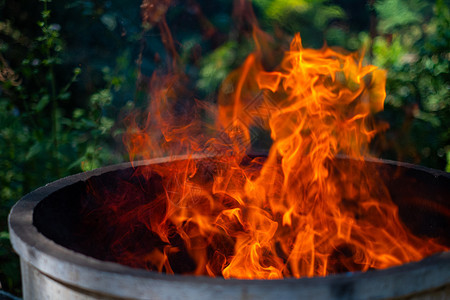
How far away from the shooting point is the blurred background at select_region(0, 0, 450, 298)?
9.20ft

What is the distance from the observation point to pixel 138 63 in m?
3.18

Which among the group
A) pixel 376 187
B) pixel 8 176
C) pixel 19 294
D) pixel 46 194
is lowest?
pixel 19 294

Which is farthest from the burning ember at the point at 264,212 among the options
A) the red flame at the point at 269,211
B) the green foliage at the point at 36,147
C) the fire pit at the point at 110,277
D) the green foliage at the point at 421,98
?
the green foliage at the point at 421,98

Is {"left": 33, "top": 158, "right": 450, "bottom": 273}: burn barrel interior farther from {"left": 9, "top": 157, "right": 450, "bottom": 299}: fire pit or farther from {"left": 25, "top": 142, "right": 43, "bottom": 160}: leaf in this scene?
{"left": 25, "top": 142, "right": 43, "bottom": 160}: leaf

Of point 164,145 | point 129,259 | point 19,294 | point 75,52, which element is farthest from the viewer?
point 75,52

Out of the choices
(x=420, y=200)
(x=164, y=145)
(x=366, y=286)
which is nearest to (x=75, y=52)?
(x=164, y=145)

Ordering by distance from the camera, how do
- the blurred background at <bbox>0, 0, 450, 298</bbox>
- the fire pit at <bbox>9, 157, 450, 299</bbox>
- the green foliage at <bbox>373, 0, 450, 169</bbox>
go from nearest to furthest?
the fire pit at <bbox>9, 157, 450, 299</bbox>, the blurred background at <bbox>0, 0, 450, 298</bbox>, the green foliage at <bbox>373, 0, 450, 169</bbox>

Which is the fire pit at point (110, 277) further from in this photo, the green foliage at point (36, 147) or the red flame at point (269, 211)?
the green foliage at point (36, 147)

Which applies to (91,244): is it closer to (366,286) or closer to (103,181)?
(103,181)

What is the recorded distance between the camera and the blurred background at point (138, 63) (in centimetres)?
280

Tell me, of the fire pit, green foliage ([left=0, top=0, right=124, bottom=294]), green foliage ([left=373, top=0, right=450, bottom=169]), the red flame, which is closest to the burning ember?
the red flame

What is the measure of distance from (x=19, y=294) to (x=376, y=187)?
6.41ft

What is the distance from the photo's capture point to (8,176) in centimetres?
271

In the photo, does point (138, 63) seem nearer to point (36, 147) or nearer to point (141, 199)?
point (36, 147)
